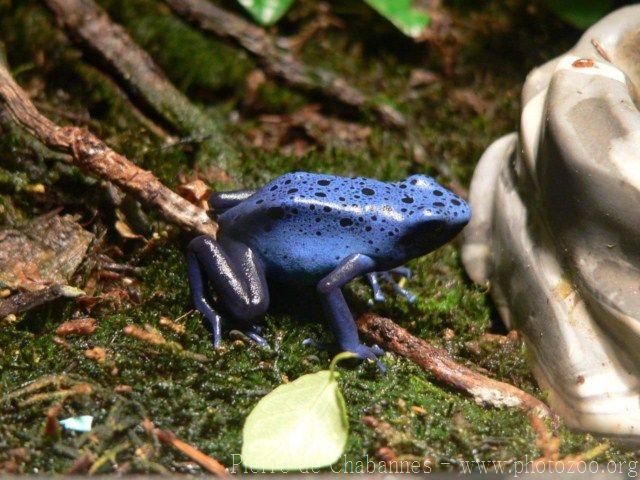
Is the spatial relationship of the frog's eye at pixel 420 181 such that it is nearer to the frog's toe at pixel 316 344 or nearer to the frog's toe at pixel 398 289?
the frog's toe at pixel 398 289

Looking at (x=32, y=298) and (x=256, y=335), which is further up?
(x=32, y=298)

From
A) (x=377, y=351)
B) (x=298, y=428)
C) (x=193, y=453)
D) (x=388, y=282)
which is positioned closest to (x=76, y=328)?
(x=193, y=453)

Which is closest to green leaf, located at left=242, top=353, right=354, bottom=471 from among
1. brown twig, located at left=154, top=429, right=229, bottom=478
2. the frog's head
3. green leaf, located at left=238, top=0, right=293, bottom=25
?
brown twig, located at left=154, top=429, right=229, bottom=478

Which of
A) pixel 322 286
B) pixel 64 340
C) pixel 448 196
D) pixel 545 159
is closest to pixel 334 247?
pixel 322 286

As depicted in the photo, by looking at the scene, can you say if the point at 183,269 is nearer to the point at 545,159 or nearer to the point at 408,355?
the point at 408,355

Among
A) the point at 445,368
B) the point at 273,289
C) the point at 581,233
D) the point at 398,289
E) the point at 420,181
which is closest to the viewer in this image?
the point at 581,233

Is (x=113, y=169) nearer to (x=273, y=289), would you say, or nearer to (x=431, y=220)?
(x=273, y=289)
